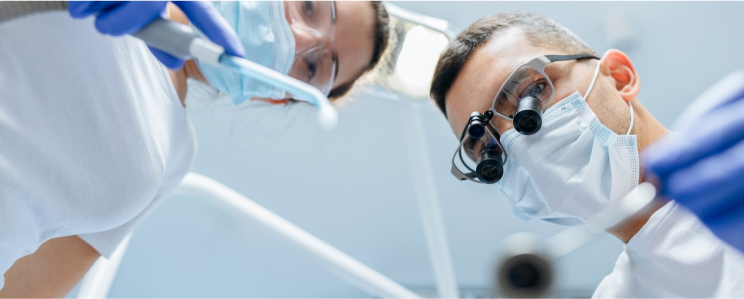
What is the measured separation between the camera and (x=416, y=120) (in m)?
1.56

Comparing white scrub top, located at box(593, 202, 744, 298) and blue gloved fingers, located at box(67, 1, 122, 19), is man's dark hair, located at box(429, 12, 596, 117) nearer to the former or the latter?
white scrub top, located at box(593, 202, 744, 298)

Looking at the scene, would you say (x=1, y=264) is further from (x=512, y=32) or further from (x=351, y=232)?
(x=351, y=232)

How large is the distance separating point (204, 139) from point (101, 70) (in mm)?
1434

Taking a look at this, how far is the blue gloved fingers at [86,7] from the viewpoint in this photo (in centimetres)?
63

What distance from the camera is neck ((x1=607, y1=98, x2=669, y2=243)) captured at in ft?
3.20

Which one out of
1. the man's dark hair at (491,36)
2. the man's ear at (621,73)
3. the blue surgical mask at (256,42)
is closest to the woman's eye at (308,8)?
the blue surgical mask at (256,42)

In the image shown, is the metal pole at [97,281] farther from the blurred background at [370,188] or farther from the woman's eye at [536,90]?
the woman's eye at [536,90]

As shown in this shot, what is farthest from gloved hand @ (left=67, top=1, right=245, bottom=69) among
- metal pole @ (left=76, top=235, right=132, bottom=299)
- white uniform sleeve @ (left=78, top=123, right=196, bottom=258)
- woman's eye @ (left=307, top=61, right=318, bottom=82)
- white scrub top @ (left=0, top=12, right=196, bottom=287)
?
metal pole @ (left=76, top=235, right=132, bottom=299)

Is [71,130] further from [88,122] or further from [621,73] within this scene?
[621,73]

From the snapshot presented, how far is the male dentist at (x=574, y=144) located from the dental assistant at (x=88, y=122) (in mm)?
494

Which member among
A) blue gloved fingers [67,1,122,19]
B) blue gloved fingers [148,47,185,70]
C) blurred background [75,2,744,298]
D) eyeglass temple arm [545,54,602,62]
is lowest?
blurred background [75,2,744,298]

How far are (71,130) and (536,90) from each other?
2.89ft

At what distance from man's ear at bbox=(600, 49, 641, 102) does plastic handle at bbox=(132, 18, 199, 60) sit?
882 millimetres

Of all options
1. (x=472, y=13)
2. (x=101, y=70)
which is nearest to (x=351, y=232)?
(x=472, y=13)
